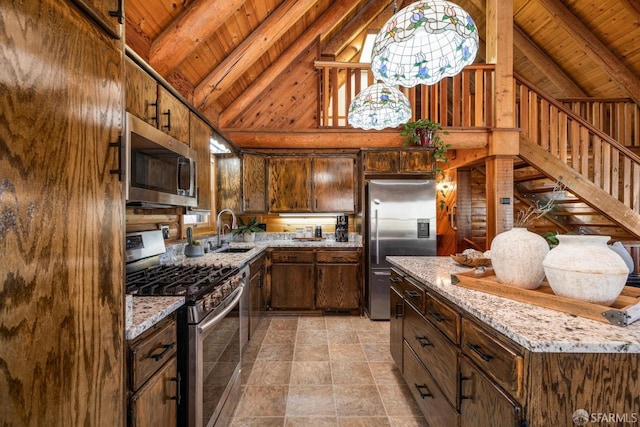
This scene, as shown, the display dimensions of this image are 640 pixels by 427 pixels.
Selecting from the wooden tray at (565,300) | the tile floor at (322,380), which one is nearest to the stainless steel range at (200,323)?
the tile floor at (322,380)

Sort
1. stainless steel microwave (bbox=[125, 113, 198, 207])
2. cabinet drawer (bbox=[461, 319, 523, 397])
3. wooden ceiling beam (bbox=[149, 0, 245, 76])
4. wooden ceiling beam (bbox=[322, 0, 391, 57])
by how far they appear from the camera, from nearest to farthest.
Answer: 1. cabinet drawer (bbox=[461, 319, 523, 397])
2. stainless steel microwave (bbox=[125, 113, 198, 207])
3. wooden ceiling beam (bbox=[149, 0, 245, 76])
4. wooden ceiling beam (bbox=[322, 0, 391, 57])

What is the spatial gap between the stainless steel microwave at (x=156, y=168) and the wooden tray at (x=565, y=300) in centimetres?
171

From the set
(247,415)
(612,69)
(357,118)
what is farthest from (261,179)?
(612,69)

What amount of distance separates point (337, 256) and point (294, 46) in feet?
10.4

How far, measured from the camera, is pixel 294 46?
4.32 meters

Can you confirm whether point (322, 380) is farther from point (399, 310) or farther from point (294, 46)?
point (294, 46)

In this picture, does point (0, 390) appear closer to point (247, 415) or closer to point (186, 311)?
point (186, 311)

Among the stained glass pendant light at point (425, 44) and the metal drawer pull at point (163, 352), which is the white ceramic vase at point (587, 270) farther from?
the metal drawer pull at point (163, 352)

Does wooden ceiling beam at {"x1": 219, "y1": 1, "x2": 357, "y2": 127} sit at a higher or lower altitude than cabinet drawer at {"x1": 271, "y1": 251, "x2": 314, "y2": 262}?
higher

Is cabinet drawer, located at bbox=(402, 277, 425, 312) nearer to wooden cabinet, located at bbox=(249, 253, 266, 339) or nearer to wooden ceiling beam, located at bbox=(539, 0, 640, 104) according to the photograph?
wooden cabinet, located at bbox=(249, 253, 266, 339)

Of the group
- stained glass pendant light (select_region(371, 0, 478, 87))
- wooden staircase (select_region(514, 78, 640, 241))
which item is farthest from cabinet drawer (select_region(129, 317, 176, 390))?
wooden staircase (select_region(514, 78, 640, 241))

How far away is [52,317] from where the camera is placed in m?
0.74

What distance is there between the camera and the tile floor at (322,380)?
198 cm

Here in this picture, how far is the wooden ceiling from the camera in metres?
2.34
